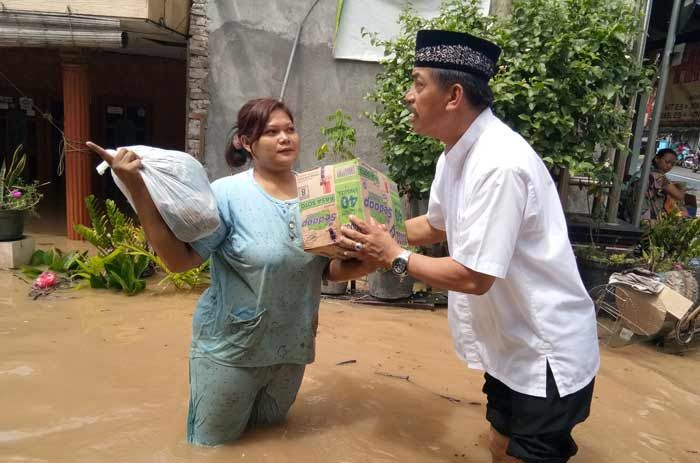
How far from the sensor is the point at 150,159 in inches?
75.7

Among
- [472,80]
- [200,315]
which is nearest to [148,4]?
[200,315]

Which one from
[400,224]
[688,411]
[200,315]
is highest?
[400,224]

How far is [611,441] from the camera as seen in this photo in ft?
10.0

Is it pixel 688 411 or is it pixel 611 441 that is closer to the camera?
pixel 611 441

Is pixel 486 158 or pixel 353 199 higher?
pixel 486 158

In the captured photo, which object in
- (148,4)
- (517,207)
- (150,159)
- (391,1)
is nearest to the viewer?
(517,207)

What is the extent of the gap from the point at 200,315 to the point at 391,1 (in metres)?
5.56

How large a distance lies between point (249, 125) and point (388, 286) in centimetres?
315

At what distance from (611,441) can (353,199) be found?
87.9 inches

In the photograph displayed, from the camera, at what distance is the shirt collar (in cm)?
199

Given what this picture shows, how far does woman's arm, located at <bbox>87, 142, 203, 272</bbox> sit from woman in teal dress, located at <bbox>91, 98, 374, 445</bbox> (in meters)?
0.01

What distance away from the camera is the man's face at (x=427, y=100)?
1.97m

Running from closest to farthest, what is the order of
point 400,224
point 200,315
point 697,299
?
1. point 400,224
2. point 200,315
3. point 697,299

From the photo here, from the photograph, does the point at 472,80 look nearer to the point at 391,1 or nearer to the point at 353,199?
the point at 353,199
